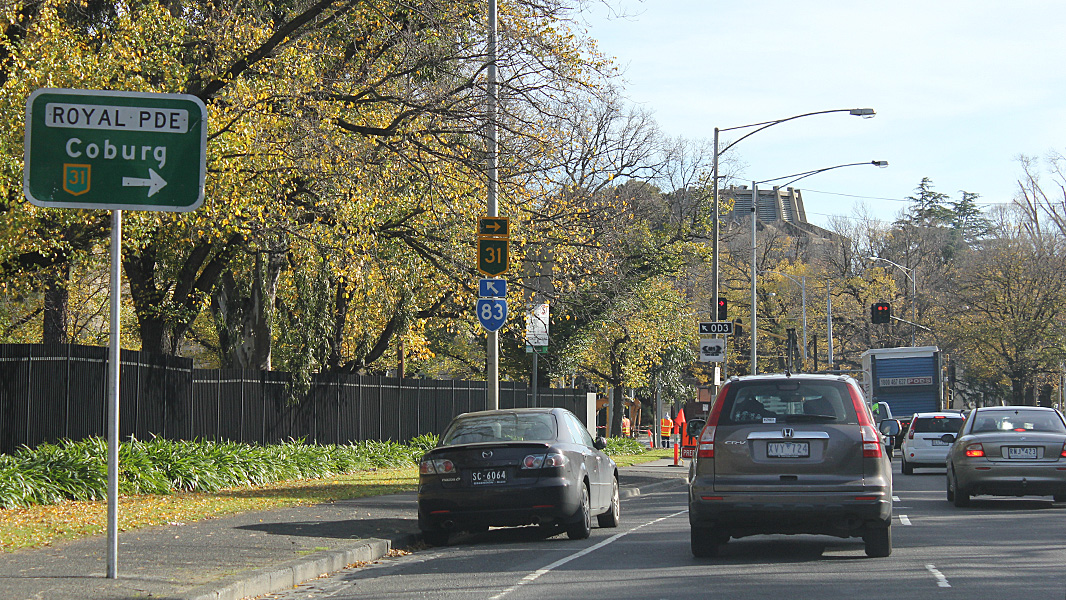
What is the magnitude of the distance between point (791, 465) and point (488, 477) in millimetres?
3387

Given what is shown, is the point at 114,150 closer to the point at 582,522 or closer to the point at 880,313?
the point at 582,522

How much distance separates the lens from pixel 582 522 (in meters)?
12.7

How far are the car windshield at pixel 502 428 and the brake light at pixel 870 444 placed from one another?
369cm

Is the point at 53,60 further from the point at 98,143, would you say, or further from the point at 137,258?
the point at 137,258

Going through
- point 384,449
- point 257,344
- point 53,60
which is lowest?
point 384,449

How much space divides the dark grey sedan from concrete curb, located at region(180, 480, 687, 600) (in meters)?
8.46

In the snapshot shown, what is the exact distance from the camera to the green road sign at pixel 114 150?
28.9ft

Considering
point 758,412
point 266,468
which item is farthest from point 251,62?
point 758,412

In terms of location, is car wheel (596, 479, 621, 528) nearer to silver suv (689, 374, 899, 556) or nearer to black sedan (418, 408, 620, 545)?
black sedan (418, 408, 620, 545)

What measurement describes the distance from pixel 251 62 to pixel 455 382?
18.2m

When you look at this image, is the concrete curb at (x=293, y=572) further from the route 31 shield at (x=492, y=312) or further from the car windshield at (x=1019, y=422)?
the car windshield at (x=1019, y=422)

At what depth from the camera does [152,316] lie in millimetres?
21594

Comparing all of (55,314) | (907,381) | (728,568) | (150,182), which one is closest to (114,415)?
(150,182)

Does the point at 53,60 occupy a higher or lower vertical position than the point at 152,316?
higher
